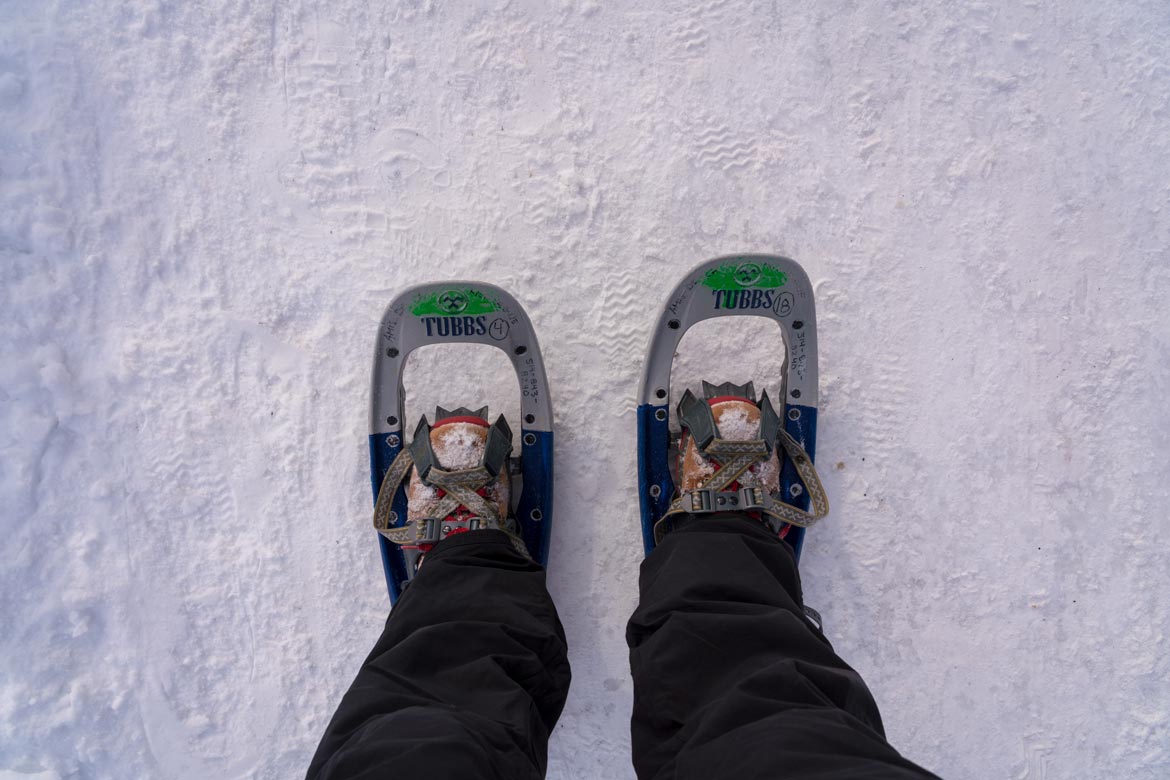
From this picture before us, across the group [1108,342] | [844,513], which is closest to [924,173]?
[1108,342]

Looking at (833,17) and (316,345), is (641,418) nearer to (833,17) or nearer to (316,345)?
(316,345)

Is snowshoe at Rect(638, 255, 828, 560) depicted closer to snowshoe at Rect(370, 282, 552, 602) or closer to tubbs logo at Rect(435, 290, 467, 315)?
→ snowshoe at Rect(370, 282, 552, 602)

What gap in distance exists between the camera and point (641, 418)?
1.12 metres

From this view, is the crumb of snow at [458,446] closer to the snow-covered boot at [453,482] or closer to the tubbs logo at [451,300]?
the snow-covered boot at [453,482]

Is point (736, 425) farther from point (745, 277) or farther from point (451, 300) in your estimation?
point (451, 300)

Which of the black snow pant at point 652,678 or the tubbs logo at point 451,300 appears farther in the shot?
the tubbs logo at point 451,300

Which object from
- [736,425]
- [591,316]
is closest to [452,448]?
[591,316]

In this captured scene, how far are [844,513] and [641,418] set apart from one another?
0.41 m

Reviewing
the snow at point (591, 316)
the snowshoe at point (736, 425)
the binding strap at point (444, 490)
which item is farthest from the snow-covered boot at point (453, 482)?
the snowshoe at point (736, 425)

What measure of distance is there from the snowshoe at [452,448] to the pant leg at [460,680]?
96mm

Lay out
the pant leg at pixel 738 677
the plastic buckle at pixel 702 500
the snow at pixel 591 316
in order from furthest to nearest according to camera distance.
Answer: the snow at pixel 591 316
the plastic buckle at pixel 702 500
the pant leg at pixel 738 677

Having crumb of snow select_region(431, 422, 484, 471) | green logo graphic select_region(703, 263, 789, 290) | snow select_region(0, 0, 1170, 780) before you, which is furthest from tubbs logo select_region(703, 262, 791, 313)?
crumb of snow select_region(431, 422, 484, 471)

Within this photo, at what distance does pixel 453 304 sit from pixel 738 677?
0.69 metres

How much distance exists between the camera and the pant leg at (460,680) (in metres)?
0.66
